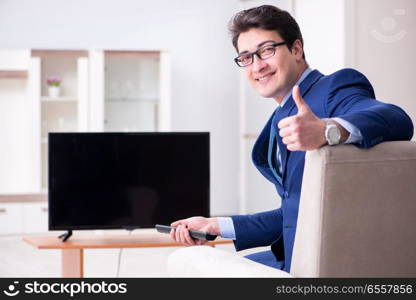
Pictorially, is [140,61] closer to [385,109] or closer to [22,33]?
[22,33]

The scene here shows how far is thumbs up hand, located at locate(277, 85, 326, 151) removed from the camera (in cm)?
129

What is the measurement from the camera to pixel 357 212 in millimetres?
1343

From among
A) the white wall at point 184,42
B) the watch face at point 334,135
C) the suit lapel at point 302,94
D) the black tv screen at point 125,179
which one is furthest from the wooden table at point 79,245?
the white wall at point 184,42

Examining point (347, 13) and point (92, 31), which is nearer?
point (347, 13)

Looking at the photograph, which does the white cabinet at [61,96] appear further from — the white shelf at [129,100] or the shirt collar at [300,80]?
the shirt collar at [300,80]

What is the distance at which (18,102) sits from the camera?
263 inches

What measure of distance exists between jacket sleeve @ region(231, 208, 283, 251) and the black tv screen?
1197 millimetres

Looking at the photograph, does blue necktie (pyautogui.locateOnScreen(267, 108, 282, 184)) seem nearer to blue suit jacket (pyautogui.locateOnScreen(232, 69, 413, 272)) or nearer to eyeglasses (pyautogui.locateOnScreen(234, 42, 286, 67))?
blue suit jacket (pyautogui.locateOnScreen(232, 69, 413, 272))

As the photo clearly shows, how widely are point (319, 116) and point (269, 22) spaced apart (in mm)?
354

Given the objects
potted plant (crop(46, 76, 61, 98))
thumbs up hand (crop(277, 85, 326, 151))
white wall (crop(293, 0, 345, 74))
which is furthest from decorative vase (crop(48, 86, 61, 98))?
thumbs up hand (crop(277, 85, 326, 151))

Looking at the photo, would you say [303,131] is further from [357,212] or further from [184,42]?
[184,42]

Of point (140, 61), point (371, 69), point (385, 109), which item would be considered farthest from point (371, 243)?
point (140, 61)

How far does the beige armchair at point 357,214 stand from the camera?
131 cm

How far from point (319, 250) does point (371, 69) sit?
11.9 feet
